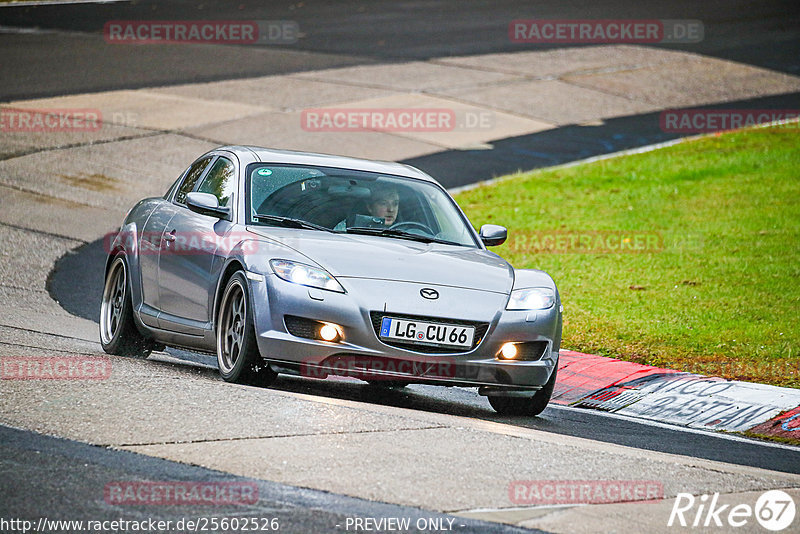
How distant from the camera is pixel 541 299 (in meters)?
7.87

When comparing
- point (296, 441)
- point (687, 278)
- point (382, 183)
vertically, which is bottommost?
point (687, 278)

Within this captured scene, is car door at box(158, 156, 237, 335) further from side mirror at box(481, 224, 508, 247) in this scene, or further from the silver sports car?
side mirror at box(481, 224, 508, 247)

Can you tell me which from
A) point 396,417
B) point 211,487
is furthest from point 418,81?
point 211,487

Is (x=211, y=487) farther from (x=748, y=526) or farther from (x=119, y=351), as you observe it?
(x=119, y=351)

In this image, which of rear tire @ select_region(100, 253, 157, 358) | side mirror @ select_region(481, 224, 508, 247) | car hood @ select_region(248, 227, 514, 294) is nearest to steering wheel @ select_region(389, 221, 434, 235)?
car hood @ select_region(248, 227, 514, 294)

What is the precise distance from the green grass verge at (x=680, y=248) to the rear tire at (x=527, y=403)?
99.7 inches

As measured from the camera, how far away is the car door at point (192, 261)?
8164 mm

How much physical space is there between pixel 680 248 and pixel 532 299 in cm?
777

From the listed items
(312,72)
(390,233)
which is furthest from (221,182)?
(312,72)

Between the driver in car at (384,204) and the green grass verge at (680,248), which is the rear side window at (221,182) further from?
the green grass verge at (680,248)

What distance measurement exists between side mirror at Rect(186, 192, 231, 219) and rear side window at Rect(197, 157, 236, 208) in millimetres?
153

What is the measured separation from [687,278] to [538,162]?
778 cm

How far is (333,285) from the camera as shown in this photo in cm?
736

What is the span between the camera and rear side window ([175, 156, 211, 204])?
9.43 m
